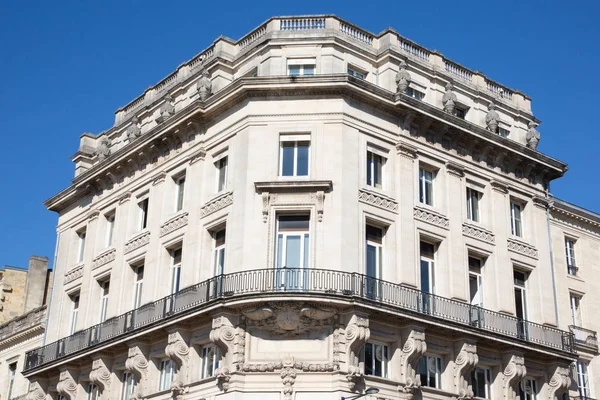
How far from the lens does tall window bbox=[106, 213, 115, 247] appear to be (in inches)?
1505

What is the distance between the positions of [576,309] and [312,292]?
16449 mm

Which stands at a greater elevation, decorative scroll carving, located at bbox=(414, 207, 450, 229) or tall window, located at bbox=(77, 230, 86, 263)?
tall window, located at bbox=(77, 230, 86, 263)

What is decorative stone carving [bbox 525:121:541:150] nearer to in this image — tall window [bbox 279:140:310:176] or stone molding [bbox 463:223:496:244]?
stone molding [bbox 463:223:496:244]

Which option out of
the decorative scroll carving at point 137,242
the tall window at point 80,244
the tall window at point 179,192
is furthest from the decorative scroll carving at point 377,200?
the tall window at point 80,244

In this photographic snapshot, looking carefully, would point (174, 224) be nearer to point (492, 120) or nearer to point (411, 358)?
point (411, 358)

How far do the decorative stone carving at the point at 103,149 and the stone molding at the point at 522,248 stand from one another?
18.1 meters

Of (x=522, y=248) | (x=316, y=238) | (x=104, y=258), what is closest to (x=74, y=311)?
(x=104, y=258)

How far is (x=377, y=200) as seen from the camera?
3152 centimetres

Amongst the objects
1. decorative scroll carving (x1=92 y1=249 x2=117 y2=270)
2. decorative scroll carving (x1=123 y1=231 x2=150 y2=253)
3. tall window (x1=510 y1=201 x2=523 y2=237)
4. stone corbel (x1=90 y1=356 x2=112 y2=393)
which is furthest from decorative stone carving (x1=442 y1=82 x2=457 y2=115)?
stone corbel (x1=90 y1=356 x2=112 y2=393)

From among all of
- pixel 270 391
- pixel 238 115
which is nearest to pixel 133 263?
pixel 238 115

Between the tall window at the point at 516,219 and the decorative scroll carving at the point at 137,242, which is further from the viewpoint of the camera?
the tall window at the point at 516,219

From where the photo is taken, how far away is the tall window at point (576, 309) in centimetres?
3891

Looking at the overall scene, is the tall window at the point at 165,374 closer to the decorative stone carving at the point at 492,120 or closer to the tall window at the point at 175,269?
the tall window at the point at 175,269

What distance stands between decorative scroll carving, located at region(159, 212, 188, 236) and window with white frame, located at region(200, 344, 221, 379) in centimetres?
534
